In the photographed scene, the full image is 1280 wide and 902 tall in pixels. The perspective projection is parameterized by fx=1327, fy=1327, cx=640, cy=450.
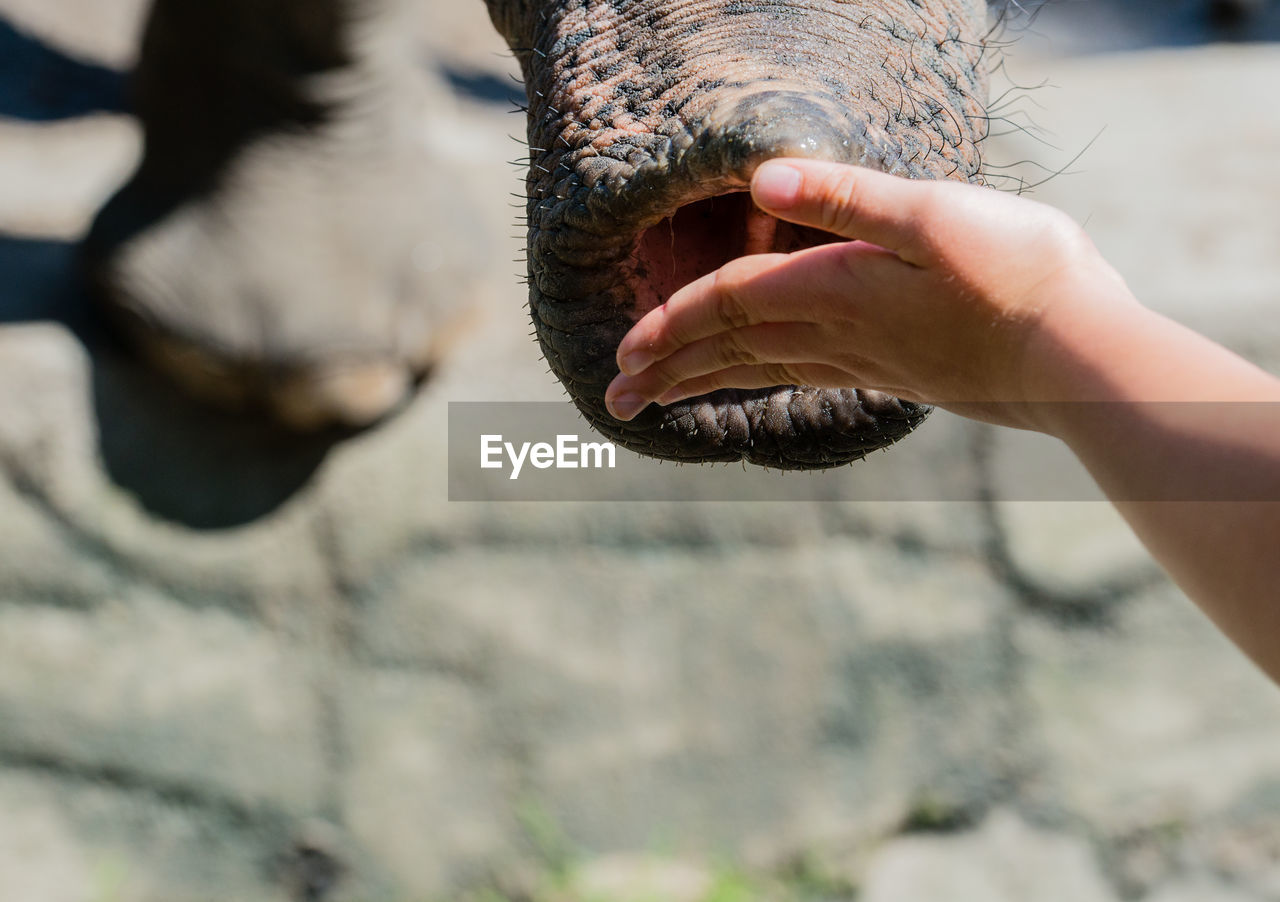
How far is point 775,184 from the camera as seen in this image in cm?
67

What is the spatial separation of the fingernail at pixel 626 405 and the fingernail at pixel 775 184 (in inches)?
6.9

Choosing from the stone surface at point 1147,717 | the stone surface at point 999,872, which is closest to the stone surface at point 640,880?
the stone surface at point 999,872

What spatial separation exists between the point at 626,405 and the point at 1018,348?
23 centimetres

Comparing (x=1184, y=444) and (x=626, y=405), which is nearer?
(x=1184, y=444)

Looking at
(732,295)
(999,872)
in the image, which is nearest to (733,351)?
(732,295)

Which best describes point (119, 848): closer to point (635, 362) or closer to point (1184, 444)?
point (635, 362)

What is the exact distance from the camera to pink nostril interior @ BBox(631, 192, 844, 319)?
85cm

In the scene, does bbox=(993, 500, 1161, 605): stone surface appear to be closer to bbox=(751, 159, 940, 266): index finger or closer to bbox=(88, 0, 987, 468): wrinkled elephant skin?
bbox=(88, 0, 987, 468): wrinkled elephant skin

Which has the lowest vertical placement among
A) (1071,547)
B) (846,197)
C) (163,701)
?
(163,701)

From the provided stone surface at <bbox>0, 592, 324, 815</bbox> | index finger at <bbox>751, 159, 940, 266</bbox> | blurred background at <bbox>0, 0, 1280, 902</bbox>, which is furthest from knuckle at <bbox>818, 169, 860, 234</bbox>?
stone surface at <bbox>0, 592, 324, 815</bbox>

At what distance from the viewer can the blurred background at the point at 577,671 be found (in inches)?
77.4

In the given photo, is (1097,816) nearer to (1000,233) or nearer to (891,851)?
(891,851)

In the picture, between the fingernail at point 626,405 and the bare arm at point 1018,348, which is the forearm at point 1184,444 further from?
the fingernail at point 626,405

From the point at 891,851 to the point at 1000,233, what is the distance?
165cm
